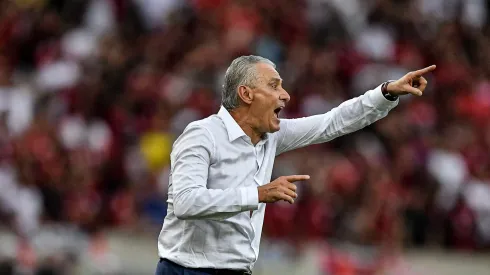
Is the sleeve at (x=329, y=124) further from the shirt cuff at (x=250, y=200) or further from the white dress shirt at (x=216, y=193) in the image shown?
the shirt cuff at (x=250, y=200)

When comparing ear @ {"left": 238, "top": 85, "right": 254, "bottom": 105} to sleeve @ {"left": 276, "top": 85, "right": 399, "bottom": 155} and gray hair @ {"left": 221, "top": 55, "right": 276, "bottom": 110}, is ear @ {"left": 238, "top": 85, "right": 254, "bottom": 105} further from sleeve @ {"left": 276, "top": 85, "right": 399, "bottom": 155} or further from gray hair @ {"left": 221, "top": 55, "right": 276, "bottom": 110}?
sleeve @ {"left": 276, "top": 85, "right": 399, "bottom": 155}

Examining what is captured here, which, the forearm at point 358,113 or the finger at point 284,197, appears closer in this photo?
the finger at point 284,197

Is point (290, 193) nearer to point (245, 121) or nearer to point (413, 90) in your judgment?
point (245, 121)

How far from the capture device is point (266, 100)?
5.90 m

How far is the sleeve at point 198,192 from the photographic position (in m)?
5.41

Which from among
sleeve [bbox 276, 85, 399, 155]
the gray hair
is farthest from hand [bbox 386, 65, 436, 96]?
the gray hair

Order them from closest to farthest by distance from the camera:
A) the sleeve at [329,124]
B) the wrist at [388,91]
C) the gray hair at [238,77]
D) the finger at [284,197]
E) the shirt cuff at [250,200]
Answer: the finger at [284,197] < the shirt cuff at [250,200] < the gray hair at [238,77] < the wrist at [388,91] < the sleeve at [329,124]

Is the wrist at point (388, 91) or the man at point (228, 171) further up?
the wrist at point (388, 91)

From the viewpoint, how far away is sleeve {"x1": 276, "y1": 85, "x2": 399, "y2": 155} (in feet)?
20.2

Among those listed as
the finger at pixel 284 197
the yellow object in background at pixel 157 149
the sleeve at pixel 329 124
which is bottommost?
the finger at pixel 284 197

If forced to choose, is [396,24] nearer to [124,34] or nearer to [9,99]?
[124,34]

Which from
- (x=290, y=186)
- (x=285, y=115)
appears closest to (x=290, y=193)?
(x=290, y=186)

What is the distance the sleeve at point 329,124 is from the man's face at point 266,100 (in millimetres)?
291

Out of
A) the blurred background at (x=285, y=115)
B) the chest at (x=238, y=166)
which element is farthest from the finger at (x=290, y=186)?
the blurred background at (x=285, y=115)
